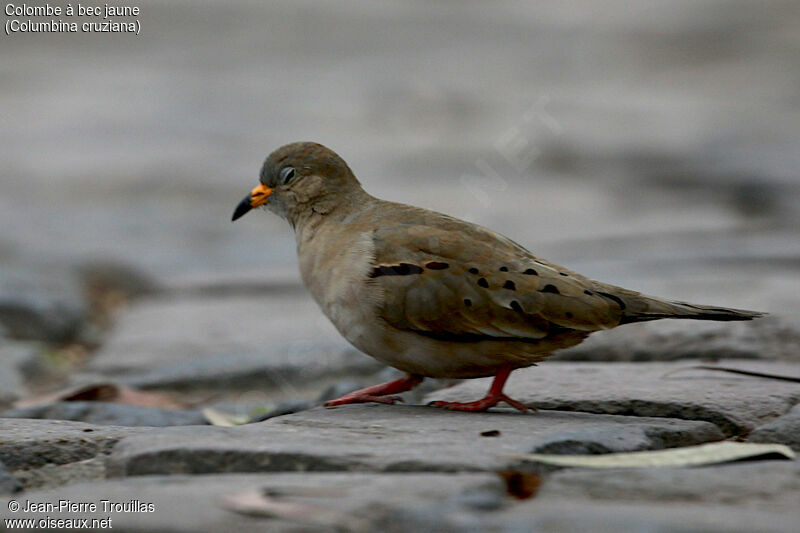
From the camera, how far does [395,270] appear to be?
12.5 ft

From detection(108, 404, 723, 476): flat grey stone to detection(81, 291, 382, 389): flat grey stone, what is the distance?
1.96 m

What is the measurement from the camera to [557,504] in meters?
2.43

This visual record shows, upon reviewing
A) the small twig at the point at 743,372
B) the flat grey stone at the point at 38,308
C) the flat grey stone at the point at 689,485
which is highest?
the flat grey stone at the point at 38,308

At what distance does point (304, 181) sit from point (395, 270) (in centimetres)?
88

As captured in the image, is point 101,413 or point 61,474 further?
point 101,413

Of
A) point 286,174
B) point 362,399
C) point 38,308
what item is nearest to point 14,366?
point 38,308

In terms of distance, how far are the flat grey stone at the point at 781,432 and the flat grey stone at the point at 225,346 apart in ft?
8.44

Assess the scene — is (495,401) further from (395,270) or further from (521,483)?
(521,483)

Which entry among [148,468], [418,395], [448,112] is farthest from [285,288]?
[448,112]

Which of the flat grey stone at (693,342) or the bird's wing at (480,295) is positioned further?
the flat grey stone at (693,342)

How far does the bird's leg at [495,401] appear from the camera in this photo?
371 cm

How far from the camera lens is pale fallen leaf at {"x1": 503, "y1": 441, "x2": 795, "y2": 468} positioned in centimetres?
280

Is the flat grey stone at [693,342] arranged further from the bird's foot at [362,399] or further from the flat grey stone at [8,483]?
the flat grey stone at [8,483]

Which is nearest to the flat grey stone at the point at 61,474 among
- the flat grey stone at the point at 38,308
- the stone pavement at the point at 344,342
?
the stone pavement at the point at 344,342
